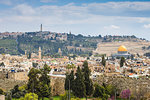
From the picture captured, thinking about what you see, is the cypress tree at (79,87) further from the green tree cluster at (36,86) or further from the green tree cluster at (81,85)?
the green tree cluster at (36,86)

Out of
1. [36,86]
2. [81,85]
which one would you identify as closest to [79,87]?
[81,85]

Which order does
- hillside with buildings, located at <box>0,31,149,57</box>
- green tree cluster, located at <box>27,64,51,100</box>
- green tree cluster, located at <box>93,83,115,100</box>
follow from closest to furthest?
green tree cluster, located at <box>27,64,51,100</box>, green tree cluster, located at <box>93,83,115,100</box>, hillside with buildings, located at <box>0,31,149,57</box>

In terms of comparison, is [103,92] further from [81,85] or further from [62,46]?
[62,46]

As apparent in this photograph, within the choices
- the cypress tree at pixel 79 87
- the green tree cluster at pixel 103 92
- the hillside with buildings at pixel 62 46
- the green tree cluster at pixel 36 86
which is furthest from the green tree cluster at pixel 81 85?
the hillside with buildings at pixel 62 46

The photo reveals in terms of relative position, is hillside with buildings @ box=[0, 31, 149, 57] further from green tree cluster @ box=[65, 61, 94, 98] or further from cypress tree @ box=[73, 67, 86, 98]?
cypress tree @ box=[73, 67, 86, 98]

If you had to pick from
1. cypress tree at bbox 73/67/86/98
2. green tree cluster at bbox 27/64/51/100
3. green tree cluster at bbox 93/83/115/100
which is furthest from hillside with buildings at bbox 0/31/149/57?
green tree cluster at bbox 27/64/51/100

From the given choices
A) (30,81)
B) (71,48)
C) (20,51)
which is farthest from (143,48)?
(30,81)

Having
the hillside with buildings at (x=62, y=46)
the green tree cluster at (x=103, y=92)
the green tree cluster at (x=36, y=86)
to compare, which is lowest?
the hillside with buildings at (x=62, y=46)

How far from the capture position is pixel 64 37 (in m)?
195

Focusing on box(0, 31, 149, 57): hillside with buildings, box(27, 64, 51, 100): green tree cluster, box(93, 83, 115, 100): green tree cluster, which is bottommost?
box(0, 31, 149, 57): hillside with buildings

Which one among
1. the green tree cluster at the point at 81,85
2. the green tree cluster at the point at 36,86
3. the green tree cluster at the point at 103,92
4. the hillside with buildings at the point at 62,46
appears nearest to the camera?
the green tree cluster at the point at 36,86

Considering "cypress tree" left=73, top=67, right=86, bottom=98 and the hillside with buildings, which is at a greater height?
"cypress tree" left=73, top=67, right=86, bottom=98

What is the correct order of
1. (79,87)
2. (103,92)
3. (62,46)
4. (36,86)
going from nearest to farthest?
1. (36,86)
2. (79,87)
3. (103,92)
4. (62,46)

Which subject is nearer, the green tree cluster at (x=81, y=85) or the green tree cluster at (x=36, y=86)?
the green tree cluster at (x=36, y=86)
